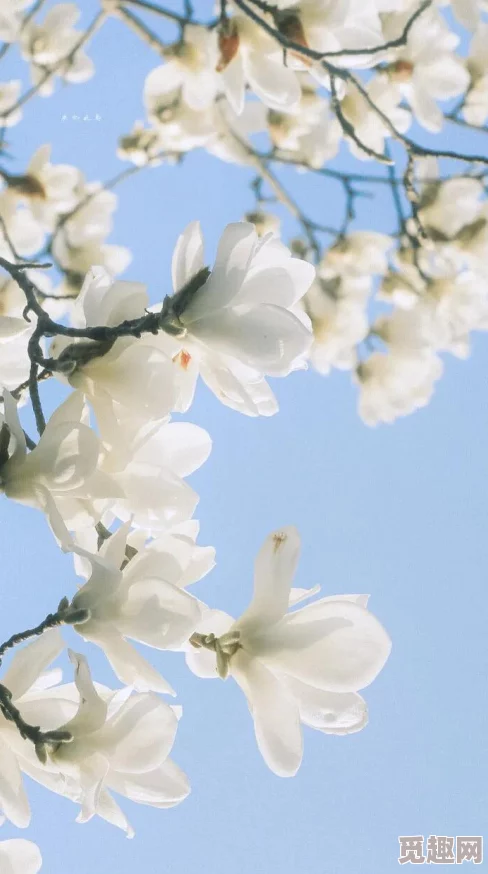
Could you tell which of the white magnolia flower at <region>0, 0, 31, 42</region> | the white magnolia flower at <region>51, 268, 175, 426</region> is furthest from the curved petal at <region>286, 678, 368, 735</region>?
the white magnolia flower at <region>0, 0, 31, 42</region>

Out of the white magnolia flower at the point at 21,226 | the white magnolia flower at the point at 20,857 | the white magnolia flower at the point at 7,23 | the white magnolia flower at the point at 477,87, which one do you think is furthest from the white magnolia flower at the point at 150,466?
the white magnolia flower at the point at 477,87

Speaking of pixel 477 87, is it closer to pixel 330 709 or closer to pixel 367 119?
pixel 367 119

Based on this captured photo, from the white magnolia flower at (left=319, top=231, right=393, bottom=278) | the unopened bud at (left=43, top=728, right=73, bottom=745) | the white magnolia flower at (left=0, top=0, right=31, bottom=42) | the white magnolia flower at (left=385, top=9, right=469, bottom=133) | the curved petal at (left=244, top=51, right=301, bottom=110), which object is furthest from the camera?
the white magnolia flower at (left=319, top=231, right=393, bottom=278)

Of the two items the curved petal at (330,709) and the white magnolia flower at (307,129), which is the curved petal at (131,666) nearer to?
the curved petal at (330,709)

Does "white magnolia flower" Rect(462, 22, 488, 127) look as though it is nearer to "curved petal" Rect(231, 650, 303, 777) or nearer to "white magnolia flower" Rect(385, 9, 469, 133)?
"white magnolia flower" Rect(385, 9, 469, 133)

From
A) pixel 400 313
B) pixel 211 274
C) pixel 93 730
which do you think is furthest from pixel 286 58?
pixel 400 313
